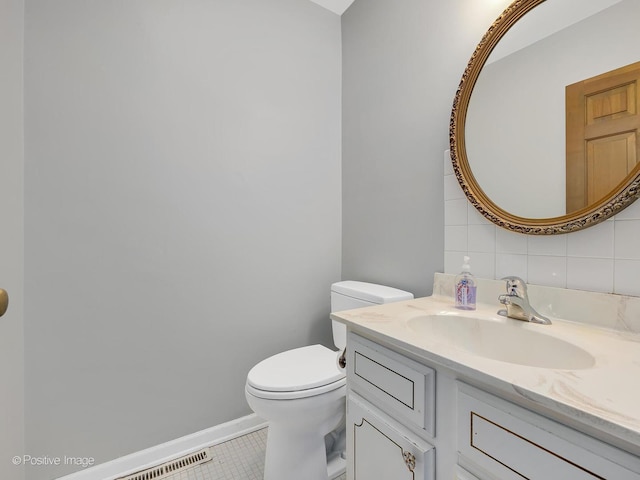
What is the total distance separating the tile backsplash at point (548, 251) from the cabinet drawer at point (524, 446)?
567 millimetres

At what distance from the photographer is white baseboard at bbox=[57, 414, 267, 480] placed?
1203 mm

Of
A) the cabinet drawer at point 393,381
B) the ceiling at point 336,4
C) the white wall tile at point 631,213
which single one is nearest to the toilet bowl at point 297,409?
the cabinet drawer at point 393,381

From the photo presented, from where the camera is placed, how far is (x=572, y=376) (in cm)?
49

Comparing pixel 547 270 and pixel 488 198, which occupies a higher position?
pixel 488 198

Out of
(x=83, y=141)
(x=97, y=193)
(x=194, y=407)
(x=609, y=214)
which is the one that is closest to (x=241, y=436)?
(x=194, y=407)

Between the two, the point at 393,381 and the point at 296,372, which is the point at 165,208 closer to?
the point at 296,372

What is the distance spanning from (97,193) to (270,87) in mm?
991

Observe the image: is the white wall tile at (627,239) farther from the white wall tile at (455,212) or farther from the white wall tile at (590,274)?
the white wall tile at (455,212)

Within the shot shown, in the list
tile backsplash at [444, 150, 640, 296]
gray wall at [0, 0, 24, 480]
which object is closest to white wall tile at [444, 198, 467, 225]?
tile backsplash at [444, 150, 640, 296]

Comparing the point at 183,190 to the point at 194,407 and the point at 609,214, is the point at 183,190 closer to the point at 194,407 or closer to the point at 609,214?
the point at 194,407

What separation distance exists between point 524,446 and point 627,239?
2.13 feet

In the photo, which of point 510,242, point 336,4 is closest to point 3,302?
point 510,242

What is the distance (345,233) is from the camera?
5.89 feet

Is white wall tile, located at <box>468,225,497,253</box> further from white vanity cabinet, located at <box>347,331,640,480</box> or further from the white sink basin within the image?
white vanity cabinet, located at <box>347,331,640,480</box>
